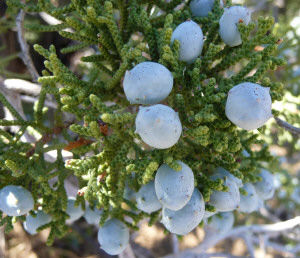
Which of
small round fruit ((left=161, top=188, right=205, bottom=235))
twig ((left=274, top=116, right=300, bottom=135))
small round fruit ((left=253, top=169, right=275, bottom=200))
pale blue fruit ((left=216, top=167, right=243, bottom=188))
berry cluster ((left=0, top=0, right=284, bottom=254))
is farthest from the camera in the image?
small round fruit ((left=253, top=169, right=275, bottom=200))

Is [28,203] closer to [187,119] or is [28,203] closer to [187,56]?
[187,119]

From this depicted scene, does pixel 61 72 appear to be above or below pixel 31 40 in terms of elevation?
above

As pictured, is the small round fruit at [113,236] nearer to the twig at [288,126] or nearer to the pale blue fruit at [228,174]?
the pale blue fruit at [228,174]

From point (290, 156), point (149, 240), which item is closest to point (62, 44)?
point (149, 240)

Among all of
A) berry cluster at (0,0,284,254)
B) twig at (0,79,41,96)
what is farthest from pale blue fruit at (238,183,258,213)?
twig at (0,79,41,96)

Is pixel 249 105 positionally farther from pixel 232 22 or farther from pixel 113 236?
pixel 113 236

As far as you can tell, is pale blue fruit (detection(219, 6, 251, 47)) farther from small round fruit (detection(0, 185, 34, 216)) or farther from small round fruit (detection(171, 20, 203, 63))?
small round fruit (detection(0, 185, 34, 216))
